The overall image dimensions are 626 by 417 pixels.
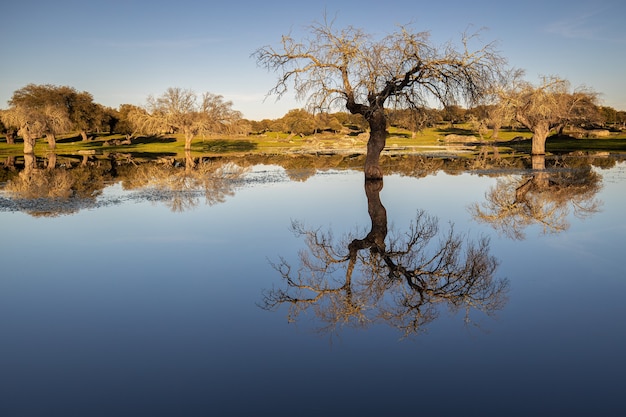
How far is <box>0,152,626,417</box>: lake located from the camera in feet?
18.3

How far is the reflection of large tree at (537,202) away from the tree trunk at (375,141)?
602 cm

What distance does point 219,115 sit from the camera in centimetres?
6831

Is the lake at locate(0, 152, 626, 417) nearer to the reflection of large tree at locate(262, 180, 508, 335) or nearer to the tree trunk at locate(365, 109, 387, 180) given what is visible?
the reflection of large tree at locate(262, 180, 508, 335)

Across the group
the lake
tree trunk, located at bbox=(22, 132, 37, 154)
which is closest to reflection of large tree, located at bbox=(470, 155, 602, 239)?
the lake

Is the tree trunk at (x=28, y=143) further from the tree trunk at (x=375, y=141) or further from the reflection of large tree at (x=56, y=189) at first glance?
the tree trunk at (x=375, y=141)

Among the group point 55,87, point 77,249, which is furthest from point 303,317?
point 55,87

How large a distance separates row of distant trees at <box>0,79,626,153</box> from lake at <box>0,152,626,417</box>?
12529 mm

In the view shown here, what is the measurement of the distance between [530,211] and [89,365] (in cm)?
1408

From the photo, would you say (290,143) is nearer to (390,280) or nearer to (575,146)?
(575,146)

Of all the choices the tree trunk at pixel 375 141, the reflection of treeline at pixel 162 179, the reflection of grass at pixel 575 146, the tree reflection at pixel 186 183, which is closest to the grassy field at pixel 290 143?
the reflection of grass at pixel 575 146

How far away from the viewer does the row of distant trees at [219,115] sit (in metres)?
40.2

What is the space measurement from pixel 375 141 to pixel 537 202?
31.2 feet

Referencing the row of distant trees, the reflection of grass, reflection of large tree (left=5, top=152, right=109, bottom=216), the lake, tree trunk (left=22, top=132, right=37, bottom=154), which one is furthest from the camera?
tree trunk (left=22, top=132, right=37, bottom=154)

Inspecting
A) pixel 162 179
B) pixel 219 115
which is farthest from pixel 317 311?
pixel 219 115
